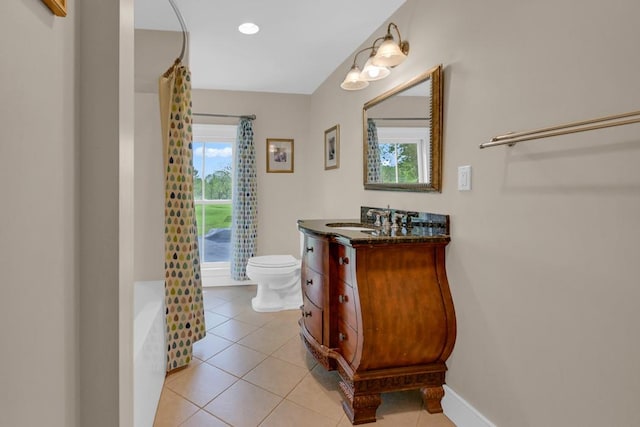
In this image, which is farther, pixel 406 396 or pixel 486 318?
pixel 406 396

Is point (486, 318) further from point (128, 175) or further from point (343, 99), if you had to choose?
point (343, 99)

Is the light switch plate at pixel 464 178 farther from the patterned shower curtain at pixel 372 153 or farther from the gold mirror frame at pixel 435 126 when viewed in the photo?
the patterned shower curtain at pixel 372 153

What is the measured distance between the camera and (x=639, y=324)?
1.05 meters

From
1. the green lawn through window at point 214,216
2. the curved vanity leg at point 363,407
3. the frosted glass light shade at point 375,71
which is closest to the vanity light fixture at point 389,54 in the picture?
the frosted glass light shade at point 375,71

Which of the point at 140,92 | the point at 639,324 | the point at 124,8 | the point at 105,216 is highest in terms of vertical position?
the point at 140,92

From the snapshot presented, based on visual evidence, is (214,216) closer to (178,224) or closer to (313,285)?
(178,224)

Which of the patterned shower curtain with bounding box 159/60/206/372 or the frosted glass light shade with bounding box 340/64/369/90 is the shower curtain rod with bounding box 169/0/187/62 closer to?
the patterned shower curtain with bounding box 159/60/206/372

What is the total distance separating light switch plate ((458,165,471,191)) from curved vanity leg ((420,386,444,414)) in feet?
3.39

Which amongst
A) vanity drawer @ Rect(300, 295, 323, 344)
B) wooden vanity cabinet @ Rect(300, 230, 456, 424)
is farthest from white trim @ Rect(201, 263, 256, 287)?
wooden vanity cabinet @ Rect(300, 230, 456, 424)

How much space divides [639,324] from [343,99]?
2.81 meters
